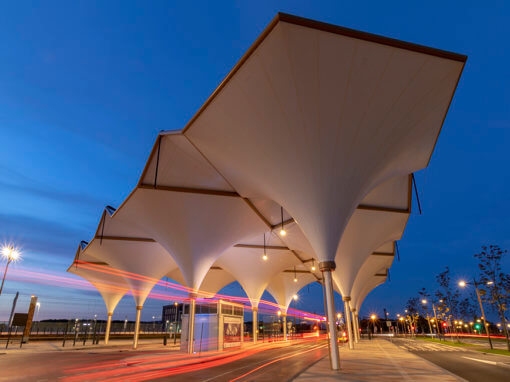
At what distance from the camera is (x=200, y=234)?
19312mm

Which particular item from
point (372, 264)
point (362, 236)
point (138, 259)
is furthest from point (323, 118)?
point (372, 264)

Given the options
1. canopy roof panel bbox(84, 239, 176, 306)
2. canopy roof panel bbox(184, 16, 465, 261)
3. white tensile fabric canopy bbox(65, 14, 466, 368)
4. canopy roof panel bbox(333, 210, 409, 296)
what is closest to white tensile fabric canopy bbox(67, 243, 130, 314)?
canopy roof panel bbox(84, 239, 176, 306)

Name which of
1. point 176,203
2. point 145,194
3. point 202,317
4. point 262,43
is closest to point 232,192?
point 176,203

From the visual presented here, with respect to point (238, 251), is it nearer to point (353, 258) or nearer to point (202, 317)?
point (202, 317)

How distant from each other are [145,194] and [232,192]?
4.47m

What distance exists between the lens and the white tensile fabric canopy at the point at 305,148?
779 cm

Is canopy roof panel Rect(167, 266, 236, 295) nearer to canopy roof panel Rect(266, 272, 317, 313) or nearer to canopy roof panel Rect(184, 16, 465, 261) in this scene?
canopy roof panel Rect(266, 272, 317, 313)

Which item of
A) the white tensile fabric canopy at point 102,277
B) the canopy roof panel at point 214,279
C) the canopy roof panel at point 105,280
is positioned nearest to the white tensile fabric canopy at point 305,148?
the white tensile fabric canopy at point 102,277

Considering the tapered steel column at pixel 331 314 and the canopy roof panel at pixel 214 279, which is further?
the canopy roof panel at pixel 214 279

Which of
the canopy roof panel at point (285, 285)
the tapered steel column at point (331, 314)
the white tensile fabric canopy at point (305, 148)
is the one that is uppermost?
the white tensile fabric canopy at point (305, 148)

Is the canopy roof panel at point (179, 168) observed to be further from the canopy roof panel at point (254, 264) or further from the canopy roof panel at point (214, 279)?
the canopy roof panel at point (214, 279)

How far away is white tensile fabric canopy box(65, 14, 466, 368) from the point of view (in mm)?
7785

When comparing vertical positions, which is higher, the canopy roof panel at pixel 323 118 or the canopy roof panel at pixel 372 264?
the canopy roof panel at pixel 323 118

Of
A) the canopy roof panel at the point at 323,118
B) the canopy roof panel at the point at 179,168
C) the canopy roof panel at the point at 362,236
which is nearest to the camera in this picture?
the canopy roof panel at the point at 323,118
